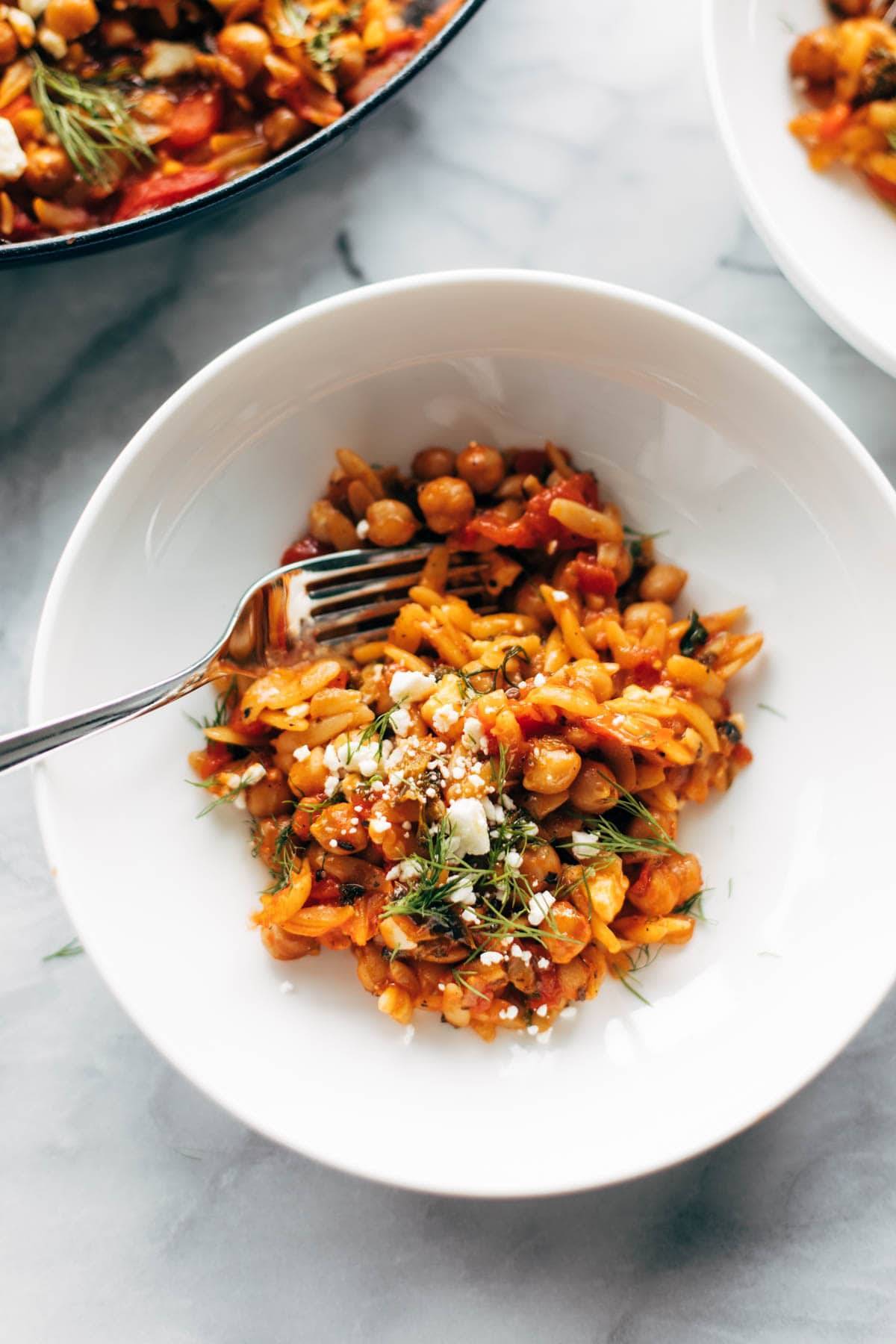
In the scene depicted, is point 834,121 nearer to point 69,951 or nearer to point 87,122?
point 87,122

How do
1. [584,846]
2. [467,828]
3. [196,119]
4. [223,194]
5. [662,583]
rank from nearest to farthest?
[467,828], [584,846], [223,194], [662,583], [196,119]

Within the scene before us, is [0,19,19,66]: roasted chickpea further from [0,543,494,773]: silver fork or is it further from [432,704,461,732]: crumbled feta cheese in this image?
[432,704,461,732]: crumbled feta cheese

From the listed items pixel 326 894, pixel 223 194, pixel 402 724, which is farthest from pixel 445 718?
pixel 223 194

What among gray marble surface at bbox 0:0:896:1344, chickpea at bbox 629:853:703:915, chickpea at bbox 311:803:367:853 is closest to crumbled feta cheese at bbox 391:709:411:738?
chickpea at bbox 311:803:367:853

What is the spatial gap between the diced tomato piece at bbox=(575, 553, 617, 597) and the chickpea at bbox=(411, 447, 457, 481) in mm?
292

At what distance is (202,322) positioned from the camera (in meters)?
2.18

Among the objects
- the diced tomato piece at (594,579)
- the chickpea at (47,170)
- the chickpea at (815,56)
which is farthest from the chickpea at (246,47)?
the diced tomato piece at (594,579)

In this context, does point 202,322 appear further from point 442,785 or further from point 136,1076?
point 136,1076

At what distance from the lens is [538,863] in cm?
168

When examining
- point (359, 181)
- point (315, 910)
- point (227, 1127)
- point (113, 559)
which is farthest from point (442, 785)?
point (359, 181)

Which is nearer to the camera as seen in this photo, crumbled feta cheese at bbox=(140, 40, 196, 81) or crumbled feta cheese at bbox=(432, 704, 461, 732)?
crumbled feta cheese at bbox=(432, 704, 461, 732)

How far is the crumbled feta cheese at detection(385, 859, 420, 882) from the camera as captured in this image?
165cm

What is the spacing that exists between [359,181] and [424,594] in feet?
2.97

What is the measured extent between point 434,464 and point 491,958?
0.85 m
